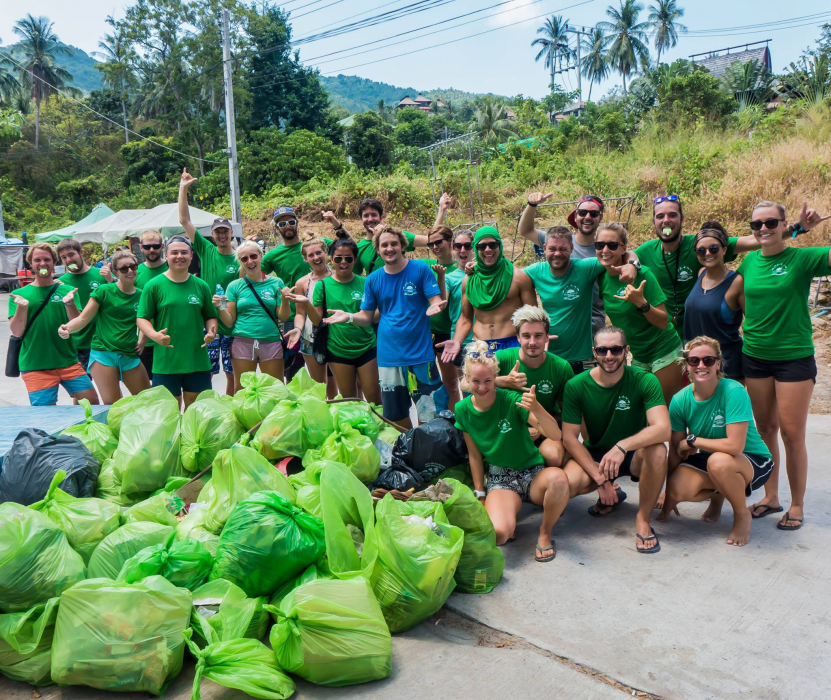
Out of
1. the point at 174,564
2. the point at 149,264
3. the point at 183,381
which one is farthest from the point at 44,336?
the point at 174,564

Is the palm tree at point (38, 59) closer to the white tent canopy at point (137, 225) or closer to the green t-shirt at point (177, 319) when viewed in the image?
the white tent canopy at point (137, 225)

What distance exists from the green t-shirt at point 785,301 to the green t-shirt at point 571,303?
101 cm

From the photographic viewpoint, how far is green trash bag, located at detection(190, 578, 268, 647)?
269 centimetres

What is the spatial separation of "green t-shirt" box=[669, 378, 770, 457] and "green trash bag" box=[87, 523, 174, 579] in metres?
2.83

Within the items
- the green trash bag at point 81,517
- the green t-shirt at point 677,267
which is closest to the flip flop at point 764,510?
the green t-shirt at point 677,267

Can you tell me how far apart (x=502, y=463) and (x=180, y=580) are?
1.86 m

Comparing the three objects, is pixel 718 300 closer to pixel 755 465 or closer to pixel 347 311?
pixel 755 465

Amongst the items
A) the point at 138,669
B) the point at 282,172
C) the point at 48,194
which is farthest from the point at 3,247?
the point at 138,669

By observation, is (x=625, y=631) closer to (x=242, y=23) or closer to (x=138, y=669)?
(x=138, y=669)

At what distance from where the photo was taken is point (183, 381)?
5195mm

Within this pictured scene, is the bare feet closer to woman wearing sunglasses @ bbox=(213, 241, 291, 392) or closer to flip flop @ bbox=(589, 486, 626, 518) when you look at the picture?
flip flop @ bbox=(589, 486, 626, 518)

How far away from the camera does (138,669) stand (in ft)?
8.30

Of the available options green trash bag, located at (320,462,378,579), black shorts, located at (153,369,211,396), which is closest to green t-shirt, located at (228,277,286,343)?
black shorts, located at (153,369,211,396)

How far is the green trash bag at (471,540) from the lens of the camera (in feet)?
10.8
